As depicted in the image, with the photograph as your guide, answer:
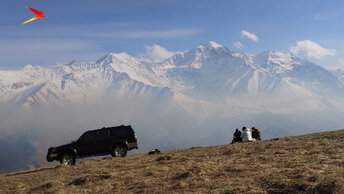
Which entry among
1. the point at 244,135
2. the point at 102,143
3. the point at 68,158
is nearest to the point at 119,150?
the point at 102,143

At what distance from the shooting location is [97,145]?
71.2 feet

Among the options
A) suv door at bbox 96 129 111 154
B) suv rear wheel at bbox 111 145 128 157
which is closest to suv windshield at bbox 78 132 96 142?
suv door at bbox 96 129 111 154

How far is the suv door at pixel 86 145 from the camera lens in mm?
21359

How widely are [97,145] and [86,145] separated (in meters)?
0.70

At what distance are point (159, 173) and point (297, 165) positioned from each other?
5.26 metres

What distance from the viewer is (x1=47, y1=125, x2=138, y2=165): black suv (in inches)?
829

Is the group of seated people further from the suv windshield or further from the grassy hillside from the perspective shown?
the suv windshield

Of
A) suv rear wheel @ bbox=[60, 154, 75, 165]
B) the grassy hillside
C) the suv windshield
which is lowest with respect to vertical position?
the grassy hillside

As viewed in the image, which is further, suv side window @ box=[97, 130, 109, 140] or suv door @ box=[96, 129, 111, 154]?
suv side window @ box=[97, 130, 109, 140]

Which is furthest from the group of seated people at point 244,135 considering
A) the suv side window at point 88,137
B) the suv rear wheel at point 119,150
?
the suv side window at point 88,137

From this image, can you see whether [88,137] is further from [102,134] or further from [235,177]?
[235,177]

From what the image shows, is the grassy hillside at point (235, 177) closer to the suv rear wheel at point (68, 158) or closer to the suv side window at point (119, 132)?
the suv rear wheel at point (68, 158)

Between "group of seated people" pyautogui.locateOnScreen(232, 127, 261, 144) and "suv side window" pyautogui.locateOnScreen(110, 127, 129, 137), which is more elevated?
"suv side window" pyautogui.locateOnScreen(110, 127, 129, 137)

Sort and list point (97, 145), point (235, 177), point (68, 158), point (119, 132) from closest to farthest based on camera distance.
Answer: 1. point (235, 177)
2. point (68, 158)
3. point (97, 145)
4. point (119, 132)
